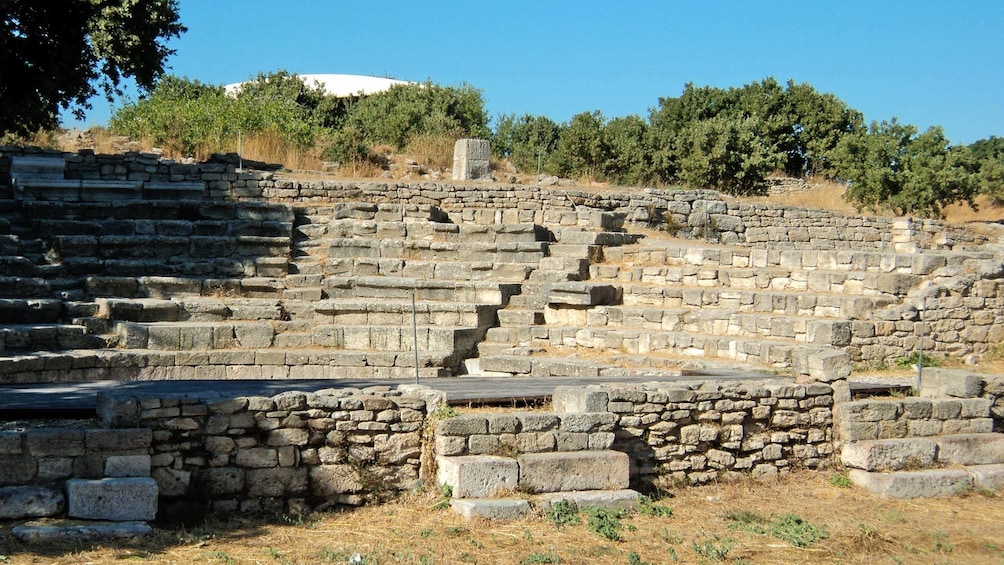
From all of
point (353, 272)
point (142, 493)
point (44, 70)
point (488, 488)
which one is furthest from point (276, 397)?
point (44, 70)

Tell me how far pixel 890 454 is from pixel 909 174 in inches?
794

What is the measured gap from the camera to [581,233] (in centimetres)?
1686

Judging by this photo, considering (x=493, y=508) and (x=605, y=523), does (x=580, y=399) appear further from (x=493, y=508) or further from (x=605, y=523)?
(x=493, y=508)

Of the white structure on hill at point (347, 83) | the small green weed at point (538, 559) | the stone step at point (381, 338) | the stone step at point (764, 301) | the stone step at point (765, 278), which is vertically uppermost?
the white structure on hill at point (347, 83)

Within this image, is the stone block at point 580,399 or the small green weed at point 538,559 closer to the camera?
the small green weed at point 538,559

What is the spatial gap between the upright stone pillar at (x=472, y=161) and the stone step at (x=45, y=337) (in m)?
11.0

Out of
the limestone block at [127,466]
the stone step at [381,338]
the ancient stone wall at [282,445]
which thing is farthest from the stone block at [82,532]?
the stone step at [381,338]

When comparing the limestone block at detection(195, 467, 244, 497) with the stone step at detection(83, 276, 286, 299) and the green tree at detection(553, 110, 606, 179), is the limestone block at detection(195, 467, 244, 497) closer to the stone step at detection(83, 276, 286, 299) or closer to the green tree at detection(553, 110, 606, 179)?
the stone step at detection(83, 276, 286, 299)

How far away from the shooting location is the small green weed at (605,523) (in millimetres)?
7406

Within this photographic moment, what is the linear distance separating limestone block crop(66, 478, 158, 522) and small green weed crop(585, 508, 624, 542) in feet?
10.3

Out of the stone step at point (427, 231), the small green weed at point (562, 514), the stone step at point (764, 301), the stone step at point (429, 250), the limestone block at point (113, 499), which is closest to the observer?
the limestone block at point (113, 499)

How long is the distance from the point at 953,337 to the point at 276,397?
32.5 ft

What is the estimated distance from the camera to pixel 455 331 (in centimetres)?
1353

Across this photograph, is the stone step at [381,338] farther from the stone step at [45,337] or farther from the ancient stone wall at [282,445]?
the ancient stone wall at [282,445]
